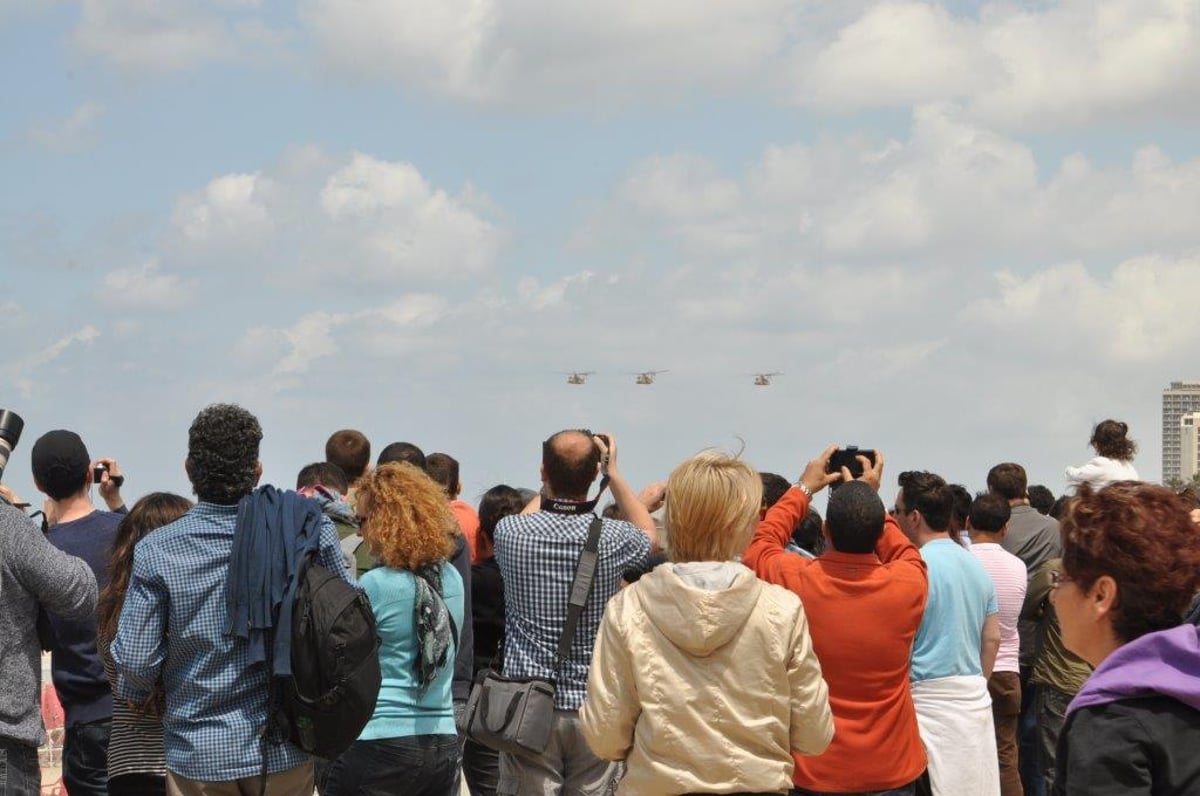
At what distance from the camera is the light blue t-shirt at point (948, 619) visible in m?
7.02

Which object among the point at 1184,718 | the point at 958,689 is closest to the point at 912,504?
the point at 958,689

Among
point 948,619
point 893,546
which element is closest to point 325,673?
point 893,546

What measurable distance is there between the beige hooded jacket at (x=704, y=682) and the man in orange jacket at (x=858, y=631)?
1.38 meters

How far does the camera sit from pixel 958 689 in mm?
7039

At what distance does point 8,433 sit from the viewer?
18.4 ft

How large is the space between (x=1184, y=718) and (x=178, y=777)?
353 cm

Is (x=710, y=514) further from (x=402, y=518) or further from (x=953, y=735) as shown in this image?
(x=953, y=735)

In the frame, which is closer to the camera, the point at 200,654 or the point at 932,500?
the point at 200,654

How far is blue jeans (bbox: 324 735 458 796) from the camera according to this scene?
5.92 metres

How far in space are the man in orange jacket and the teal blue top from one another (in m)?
1.45

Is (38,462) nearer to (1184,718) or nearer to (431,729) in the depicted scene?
(431,729)

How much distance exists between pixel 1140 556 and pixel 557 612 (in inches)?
129

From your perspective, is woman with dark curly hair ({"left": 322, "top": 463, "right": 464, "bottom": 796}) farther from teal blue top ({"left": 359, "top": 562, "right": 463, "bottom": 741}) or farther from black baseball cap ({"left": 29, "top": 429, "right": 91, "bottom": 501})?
black baseball cap ({"left": 29, "top": 429, "right": 91, "bottom": 501})

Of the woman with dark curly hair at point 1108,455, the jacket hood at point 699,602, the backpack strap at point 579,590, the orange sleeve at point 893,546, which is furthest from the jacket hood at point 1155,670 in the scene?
the woman with dark curly hair at point 1108,455
